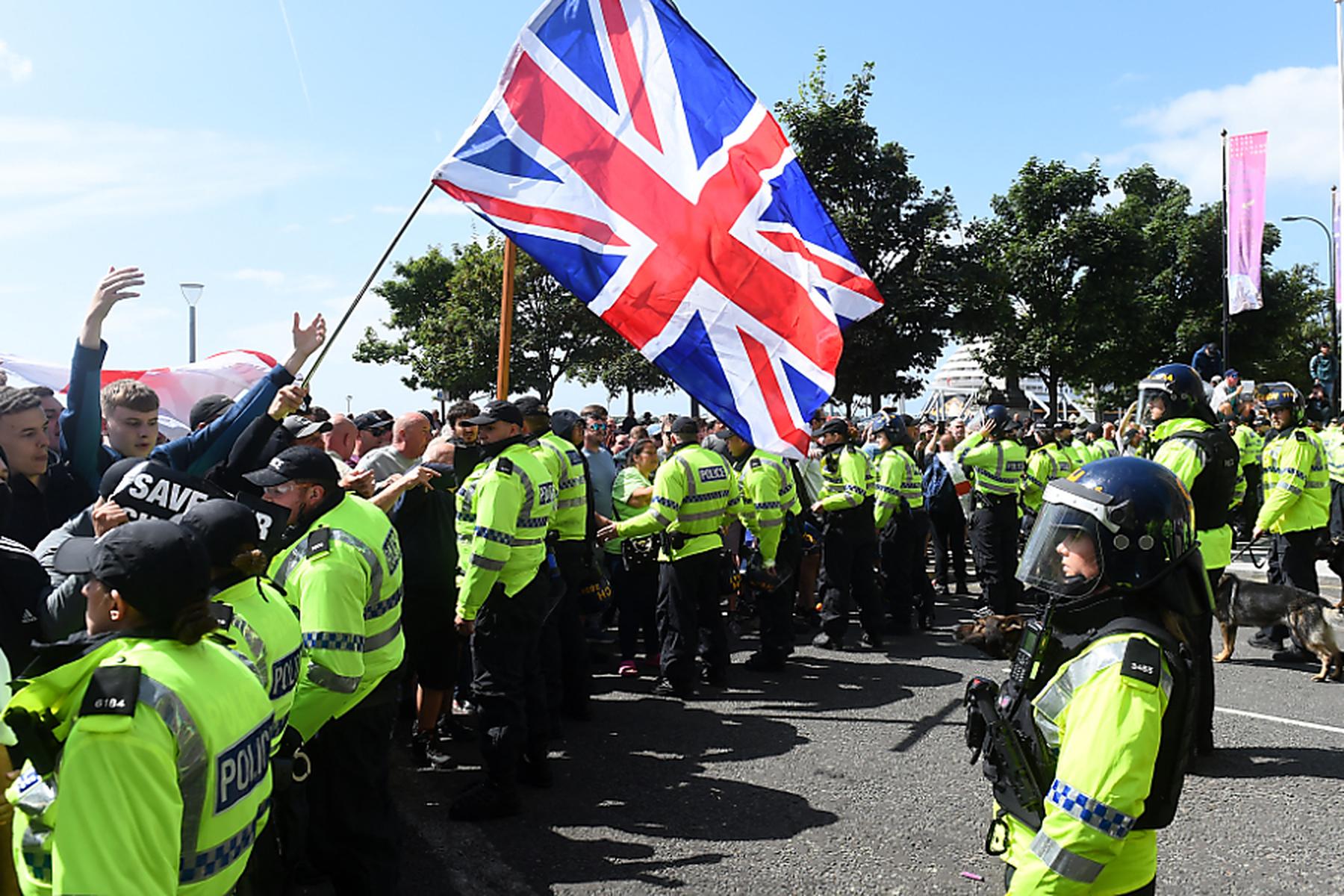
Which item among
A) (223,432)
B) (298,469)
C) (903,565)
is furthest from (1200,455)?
(223,432)

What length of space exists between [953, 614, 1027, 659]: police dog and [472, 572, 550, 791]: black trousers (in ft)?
9.31

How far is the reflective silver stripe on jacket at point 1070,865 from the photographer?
7.04 feet

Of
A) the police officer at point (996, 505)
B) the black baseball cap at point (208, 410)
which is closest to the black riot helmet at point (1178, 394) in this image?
the police officer at point (996, 505)

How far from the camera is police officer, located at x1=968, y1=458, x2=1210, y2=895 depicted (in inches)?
84.5

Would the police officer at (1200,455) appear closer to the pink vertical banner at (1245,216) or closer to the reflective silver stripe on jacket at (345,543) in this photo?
the reflective silver stripe on jacket at (345,543)

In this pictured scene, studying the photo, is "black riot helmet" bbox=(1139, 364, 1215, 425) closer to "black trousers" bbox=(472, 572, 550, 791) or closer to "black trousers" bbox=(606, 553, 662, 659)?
"black trousers" bbox=(472, 572, 550, 791)

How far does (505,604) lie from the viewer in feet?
17.3

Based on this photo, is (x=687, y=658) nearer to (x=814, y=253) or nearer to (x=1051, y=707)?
(x=814, y=253)

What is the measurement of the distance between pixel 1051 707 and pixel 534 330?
86.5ft

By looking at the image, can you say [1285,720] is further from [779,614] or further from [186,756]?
[186,756]

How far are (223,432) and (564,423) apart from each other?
3.37 metres

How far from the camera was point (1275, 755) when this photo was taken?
19.7 ft

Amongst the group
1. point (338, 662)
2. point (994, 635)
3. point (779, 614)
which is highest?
point (994, 635)

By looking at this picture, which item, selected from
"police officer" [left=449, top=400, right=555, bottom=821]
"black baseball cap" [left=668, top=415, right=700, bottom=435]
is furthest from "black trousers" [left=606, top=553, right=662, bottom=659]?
"police officer" [left=449, top=400, right=555, bottom=821]
